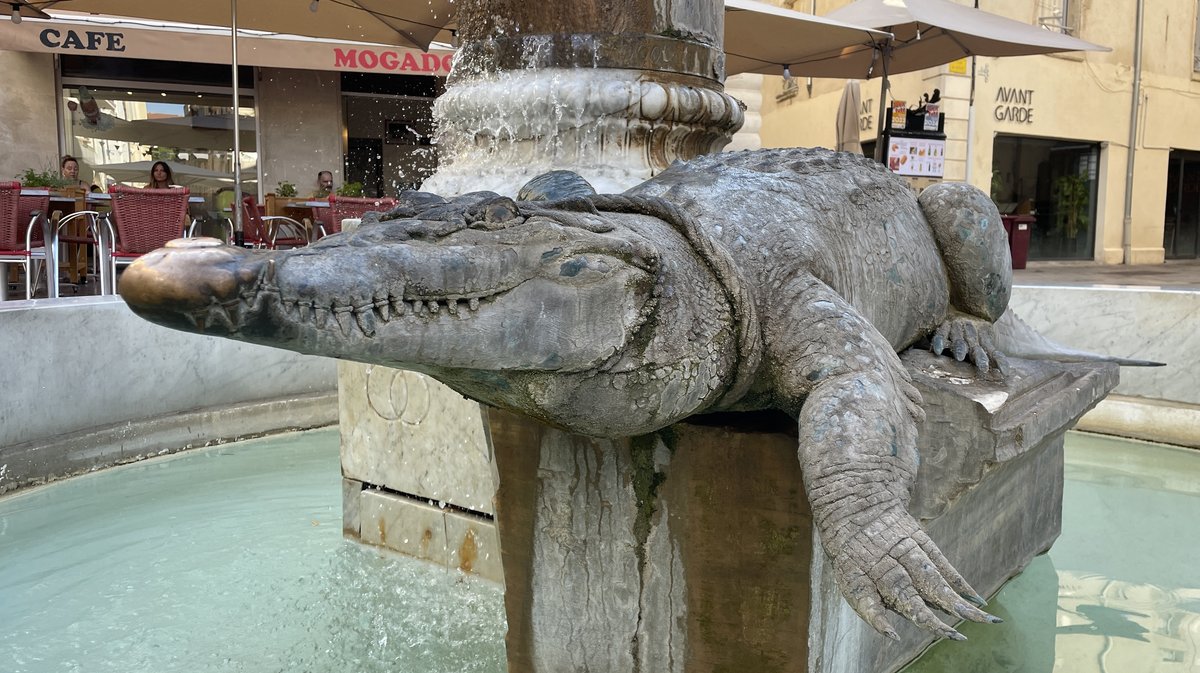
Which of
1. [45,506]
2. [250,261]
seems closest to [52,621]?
[45,506]

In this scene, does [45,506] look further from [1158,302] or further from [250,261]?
[1158,302]

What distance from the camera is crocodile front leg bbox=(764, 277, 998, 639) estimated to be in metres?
1.33

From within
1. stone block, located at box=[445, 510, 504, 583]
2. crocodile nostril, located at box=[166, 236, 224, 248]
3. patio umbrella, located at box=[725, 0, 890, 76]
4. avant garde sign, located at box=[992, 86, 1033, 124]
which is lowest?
stone block, located at box=[445, 510, 504, 583]

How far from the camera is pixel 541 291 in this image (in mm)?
1311

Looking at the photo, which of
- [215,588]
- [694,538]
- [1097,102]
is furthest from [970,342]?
[1097,102]

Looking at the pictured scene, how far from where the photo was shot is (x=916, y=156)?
8961mm

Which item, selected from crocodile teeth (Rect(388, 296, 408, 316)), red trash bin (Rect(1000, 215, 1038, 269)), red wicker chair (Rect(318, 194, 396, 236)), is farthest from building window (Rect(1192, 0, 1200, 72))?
crocodile teeth (Rect(388, 296, 408, 316))

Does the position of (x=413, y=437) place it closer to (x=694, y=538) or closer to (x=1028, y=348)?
(x=694, y=538)

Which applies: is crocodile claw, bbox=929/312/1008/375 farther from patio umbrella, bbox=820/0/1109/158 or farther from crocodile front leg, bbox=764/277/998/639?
patio umbrella, bbox=820/0/1109/158

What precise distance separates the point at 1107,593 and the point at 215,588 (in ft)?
9.18

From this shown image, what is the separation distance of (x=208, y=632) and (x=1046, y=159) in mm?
14758

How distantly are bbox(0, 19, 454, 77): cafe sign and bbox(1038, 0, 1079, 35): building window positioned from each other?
917 cm

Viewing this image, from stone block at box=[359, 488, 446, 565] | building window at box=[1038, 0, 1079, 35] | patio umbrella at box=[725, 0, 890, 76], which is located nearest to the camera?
stone block at box=[359, 488, 446, 565]

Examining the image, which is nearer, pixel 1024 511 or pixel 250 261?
pixel 250 261
